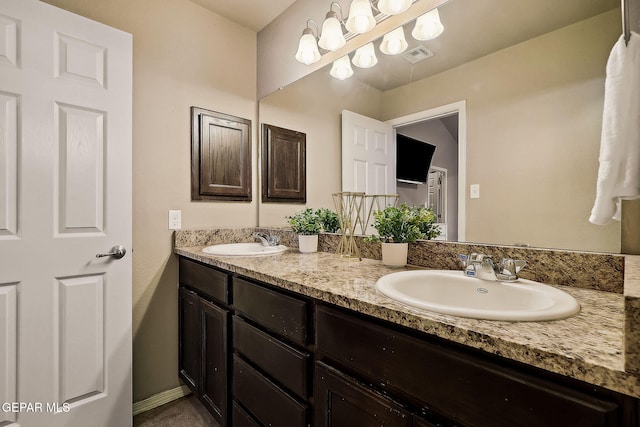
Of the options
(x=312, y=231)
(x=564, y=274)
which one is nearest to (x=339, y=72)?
(x=312, y=231)

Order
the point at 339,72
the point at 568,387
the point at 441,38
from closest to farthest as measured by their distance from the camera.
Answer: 1. the point at 568,387
2. the point at 441,38
3. the point at 339,72

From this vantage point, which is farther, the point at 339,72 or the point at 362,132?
the point at 339,72

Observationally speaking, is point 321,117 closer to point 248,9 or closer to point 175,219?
point 248,9

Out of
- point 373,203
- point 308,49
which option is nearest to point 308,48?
point 308,49

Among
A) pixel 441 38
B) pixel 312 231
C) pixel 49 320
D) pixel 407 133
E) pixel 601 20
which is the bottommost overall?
pixel 49 320

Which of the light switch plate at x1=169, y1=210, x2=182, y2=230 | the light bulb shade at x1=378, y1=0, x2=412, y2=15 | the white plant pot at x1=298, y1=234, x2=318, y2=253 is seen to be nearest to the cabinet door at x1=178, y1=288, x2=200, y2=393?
the light switch plate at x1=169, y1=210, x2=182, y2=230

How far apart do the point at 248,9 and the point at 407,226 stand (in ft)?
5.99

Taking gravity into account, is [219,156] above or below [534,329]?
above

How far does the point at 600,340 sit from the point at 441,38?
1220mm

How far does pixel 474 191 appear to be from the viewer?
3.70 ft

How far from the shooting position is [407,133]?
4.42 feet

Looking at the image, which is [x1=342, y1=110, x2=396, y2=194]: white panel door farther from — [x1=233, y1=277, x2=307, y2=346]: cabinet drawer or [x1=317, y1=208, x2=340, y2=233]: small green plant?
[x1=233, y1=277, x2=307, y2=346]: cabinet drawer

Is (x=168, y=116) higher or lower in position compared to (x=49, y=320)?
higher

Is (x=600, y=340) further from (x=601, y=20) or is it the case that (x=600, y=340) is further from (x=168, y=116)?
(x=168, y=116)
